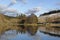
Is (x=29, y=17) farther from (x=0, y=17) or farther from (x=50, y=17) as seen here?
(x=0, y=17)

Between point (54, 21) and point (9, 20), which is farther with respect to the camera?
point (9, 20)

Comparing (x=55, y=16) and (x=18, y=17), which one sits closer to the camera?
(x=55, y=16)

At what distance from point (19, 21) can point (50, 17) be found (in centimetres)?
1200

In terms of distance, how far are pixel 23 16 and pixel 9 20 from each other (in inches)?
363

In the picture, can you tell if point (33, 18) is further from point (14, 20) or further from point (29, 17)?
point (14, 20)

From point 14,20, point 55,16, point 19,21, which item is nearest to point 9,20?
point 14,20

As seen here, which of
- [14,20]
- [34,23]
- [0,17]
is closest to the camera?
[34,23]

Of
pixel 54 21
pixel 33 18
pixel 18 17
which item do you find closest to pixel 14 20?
pixel 18 17

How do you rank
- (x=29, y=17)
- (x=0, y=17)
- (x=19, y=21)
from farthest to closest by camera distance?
(x=0, y=17) < (x=19, y=21) < (x=29, y=17)

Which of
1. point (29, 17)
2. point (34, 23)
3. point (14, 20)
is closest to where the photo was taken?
point (34, 23)

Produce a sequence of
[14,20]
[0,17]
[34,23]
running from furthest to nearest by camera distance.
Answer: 1. [0,17]
2. [14,20]
3. [34,23]

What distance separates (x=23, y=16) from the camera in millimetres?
77688

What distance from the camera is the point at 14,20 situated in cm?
8212

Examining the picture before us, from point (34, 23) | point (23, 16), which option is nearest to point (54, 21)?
point (34, 23)
